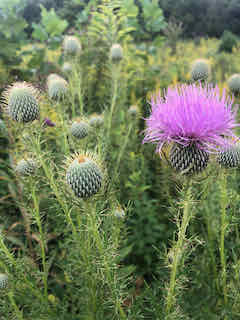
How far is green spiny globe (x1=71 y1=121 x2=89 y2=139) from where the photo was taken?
7.86 feet

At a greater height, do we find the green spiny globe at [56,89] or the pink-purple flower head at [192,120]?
the pink-purple flower head at [192,120]

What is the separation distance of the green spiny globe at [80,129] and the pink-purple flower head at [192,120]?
3.21 feet

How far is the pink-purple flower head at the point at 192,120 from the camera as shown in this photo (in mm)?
1420

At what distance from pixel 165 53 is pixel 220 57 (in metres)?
2.10

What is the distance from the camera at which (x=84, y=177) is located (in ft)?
5.01

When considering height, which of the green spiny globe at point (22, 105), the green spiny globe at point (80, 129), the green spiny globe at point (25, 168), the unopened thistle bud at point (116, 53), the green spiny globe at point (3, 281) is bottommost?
the green spiny globe at point (3, 281)

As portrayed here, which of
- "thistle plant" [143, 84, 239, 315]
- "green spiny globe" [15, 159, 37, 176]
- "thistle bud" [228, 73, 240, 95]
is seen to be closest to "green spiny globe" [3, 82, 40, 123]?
"green spiny globe" [15, 159, 37, 176]

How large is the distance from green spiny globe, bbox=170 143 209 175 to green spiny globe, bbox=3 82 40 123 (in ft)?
3.59

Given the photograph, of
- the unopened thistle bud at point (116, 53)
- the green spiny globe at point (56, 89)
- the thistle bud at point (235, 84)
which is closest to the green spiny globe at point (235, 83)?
the thistle bud at point (235, 84)

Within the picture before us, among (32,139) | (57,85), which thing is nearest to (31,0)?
(57,85)

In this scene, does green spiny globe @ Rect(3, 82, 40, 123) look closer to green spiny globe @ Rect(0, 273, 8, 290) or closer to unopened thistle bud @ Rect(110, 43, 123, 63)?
green spiny globe @ Rect(0, 273, 8, 290)

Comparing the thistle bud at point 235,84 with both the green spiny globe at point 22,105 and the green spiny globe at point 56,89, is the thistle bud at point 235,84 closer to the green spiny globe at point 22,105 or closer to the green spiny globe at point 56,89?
the green spiny globe at point 56,89

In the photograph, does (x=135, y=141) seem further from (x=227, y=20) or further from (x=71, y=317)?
(x=71, y=317)

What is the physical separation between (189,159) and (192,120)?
0.23 metres
